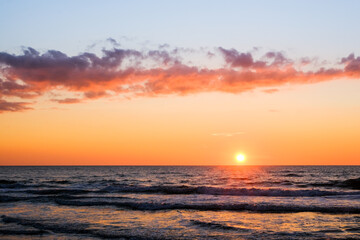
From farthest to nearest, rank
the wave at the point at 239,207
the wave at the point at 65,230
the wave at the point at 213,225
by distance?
1. the wave at the point at 239,207
2. the wave at the point at 213,225
3. the wave at the point at 65,230

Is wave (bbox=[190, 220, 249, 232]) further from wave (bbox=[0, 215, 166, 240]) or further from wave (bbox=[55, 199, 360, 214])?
wave (bbox=[55, 199, 360, 214])

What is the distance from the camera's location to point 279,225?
1741 cm

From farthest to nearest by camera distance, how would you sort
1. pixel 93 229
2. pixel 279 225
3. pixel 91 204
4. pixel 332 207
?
1. pixel 91 204
2. pixel 332 207
3. pixel 279 225
4. pixel 93 229

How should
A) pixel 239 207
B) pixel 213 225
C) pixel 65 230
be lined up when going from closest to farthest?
pixel 65 230
pixel 213 225
pixel 239 207

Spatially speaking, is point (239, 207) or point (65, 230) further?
point (239, 207)

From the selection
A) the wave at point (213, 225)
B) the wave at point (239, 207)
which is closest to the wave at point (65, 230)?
the wave at point (213, 225)

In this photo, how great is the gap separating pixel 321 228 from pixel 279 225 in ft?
6.41

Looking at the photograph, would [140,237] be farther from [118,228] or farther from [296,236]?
[296,236]

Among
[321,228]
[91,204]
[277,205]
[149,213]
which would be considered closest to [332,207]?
[277,205]

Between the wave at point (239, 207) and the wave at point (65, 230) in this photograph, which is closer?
the wave at point (65, 230)

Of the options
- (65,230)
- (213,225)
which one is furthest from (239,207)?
(65,230)

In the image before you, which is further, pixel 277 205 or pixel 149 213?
pixel 277 205

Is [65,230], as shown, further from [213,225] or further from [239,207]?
[239,207]

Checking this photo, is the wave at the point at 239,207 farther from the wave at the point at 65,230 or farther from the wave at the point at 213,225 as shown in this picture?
the wave at the point at 65,230
